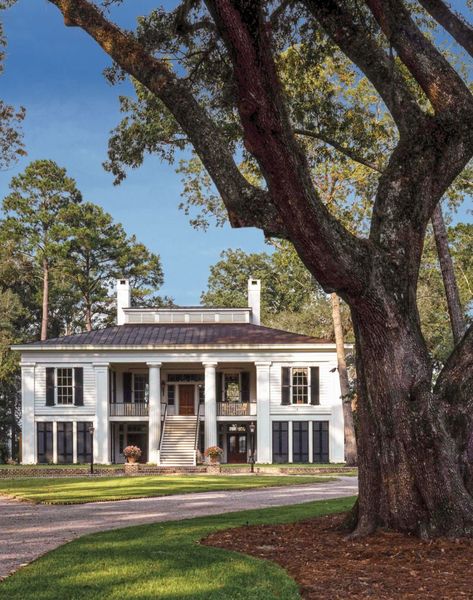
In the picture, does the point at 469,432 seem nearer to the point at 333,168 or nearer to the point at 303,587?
the point at 303,587

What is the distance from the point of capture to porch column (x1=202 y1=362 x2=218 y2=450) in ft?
116

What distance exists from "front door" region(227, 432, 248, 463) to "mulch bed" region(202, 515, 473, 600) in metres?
28.0

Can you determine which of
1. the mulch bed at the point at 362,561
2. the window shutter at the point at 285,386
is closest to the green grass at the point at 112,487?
the mulch bed at the point at 362,561

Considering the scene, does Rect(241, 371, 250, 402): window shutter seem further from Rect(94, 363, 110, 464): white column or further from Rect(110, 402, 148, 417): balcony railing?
Rect(94, 363, 110, 464): white column

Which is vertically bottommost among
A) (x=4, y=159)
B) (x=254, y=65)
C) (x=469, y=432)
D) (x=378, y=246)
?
(x=469, y=432)

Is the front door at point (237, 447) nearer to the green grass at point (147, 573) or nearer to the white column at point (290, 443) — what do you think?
the white column at point (290, 443)

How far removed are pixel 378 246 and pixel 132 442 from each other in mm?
30786

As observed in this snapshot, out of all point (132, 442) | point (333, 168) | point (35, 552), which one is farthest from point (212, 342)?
point (35, 552)

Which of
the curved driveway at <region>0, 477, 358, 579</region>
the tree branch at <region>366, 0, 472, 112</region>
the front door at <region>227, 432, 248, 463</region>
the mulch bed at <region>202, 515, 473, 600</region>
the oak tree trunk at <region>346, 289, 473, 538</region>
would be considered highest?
the tree branch at <region>366, 0, 472, 112</region>

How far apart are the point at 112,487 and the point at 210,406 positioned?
48.5ft

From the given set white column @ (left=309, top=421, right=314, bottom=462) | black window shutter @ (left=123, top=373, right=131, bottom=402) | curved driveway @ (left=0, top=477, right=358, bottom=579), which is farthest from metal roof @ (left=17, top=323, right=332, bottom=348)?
curved driveway @ (left=0, top=477, right=358, bottom=579)

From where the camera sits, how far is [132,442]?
125ft

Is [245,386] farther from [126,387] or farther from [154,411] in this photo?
[126,387]

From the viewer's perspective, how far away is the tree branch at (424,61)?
29.7 ft
